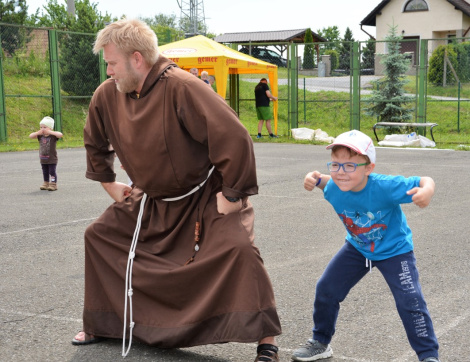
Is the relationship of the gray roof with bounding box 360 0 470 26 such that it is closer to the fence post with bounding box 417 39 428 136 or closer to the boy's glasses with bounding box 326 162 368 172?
the fence post with bounding box 417 39 428 136

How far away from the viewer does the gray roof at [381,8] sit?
5097cm

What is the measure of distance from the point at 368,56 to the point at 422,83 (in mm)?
2706

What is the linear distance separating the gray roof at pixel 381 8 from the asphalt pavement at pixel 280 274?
42117 mm

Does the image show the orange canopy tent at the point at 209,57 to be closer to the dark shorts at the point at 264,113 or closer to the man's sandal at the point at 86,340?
the dark shorts at the point at 264,113

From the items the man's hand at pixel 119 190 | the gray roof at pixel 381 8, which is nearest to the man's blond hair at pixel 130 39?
the man's hand at pixel 119 190

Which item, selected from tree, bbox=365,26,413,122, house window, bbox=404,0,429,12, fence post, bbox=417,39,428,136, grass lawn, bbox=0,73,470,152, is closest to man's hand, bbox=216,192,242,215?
grass lawn, bbox=0,73,470,152

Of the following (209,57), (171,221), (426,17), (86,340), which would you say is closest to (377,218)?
(171,221)

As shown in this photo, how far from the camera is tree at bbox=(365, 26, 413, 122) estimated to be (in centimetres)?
2419

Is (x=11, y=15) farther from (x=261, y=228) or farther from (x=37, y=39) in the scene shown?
(x=261, y=228)

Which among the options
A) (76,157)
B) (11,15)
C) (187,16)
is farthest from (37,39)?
(187,16)

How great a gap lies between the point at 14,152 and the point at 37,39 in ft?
16.2

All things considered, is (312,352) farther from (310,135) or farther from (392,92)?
(392,92)

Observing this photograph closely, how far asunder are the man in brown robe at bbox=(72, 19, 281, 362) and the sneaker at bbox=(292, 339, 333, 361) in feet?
0.64

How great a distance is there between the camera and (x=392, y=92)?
2475cm
